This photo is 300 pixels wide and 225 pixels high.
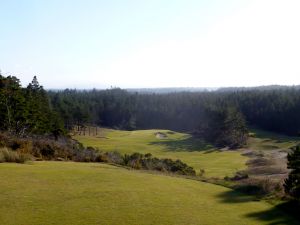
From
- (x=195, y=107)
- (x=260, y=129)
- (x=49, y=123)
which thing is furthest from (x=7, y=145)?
(x=195, y=107)

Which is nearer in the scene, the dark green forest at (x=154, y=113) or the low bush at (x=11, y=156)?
the low bush at (x=11, y=156)

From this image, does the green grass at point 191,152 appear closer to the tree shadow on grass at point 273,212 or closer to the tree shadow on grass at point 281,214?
the tree shadow on grass at point 273,212

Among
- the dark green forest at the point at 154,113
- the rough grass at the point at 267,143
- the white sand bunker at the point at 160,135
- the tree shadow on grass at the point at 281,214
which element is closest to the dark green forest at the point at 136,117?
the dark green forest at the point at 154,113

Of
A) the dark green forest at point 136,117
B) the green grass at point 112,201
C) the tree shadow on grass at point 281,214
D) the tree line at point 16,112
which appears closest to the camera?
the green grass at point 112,201

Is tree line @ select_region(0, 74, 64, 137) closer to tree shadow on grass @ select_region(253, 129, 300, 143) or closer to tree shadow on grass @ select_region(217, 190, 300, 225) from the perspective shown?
tree shadow on grass @ select_region(217, 190, 300, 225)

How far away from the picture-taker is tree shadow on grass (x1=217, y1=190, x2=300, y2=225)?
15.2m

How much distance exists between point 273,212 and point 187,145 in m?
76.6

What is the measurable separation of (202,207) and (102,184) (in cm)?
447

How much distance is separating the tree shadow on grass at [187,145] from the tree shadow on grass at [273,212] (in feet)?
Result: 209

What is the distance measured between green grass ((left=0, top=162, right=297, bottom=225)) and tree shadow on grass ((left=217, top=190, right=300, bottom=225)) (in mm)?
41

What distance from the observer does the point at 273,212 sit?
1634 cm

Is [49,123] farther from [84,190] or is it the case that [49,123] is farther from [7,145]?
[84,190]

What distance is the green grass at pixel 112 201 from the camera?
1311cm

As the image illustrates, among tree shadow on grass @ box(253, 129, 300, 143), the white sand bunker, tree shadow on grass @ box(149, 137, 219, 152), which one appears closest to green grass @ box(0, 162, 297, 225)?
tree shadow on grass @ box(149, 137, 219, 152)
